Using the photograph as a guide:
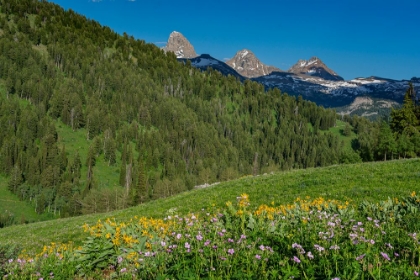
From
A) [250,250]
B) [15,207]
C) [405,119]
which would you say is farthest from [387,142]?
[15,207]

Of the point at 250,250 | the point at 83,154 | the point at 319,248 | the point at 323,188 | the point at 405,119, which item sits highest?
the point at 405,119

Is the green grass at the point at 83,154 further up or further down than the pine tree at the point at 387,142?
further down

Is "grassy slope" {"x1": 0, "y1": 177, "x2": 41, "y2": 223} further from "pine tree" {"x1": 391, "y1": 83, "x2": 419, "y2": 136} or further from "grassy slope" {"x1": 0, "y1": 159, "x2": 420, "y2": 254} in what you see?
"pine tree" {"x1": 391, "y1": 83, "x2": 419, "y2": 136}

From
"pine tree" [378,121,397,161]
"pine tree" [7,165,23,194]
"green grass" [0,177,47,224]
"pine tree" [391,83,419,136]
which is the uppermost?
"pine tree" [391,83,419,136]

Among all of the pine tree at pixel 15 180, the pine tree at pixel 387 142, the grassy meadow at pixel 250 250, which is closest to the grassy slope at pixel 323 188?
the grassy meadow at pixel 250 250

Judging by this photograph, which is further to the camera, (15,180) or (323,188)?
(15,180)

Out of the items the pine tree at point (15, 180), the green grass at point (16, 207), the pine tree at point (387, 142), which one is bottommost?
the green grass at point (16, 207)

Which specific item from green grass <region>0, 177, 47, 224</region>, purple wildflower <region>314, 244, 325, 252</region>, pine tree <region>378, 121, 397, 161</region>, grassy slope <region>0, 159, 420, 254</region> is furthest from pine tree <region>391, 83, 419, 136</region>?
green grass <region>0, 177, 47, 224</region>

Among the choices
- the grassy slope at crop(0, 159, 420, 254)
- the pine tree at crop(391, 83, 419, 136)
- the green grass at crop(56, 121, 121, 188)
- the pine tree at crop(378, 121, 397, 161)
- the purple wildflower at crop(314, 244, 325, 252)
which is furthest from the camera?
the green grass at crop(56, 121, 121, 188)

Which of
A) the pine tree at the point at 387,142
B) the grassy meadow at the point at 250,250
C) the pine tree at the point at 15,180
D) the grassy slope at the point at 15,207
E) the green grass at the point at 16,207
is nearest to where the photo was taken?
the grassy meadow at the point at 250,250

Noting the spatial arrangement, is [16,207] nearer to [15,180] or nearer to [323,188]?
[15,180]

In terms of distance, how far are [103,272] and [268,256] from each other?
4.37 metres

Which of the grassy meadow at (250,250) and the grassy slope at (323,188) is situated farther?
the grassy slope at (323,188)

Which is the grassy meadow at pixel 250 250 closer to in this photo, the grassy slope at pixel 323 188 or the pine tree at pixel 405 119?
the grassy slope at pixel 323 188
